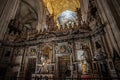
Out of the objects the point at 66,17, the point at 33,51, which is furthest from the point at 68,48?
the point at 66,17

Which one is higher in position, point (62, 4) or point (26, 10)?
point (62, 4)

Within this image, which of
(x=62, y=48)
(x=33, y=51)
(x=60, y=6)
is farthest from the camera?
(x=60, y=6)

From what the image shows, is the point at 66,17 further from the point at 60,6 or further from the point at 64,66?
the point at 64,66

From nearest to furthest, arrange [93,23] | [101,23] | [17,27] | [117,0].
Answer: [117,0], [101,23], [93,23], [17,27]

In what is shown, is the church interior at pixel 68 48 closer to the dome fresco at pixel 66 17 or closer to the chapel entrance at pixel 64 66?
the chapel entrance at pixel 64 66

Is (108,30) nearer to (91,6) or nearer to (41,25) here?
(91,6)

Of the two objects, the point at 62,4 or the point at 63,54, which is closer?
the point at 63,54

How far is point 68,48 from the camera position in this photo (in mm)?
11328

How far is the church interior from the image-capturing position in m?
7.85

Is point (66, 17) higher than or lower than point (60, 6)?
lower

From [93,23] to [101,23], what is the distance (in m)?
1.27

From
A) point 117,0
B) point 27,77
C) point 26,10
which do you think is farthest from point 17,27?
point 117,0

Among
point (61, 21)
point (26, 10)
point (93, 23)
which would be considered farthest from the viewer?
point (61, 21)

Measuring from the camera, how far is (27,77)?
37.1 feet
